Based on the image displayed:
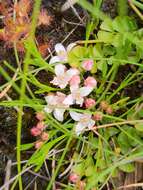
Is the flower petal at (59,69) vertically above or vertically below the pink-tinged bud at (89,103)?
above

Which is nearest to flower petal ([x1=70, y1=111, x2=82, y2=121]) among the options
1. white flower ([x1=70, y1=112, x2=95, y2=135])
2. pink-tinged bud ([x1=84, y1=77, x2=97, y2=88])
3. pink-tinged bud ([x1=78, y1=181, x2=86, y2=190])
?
white flower ([x1=70, y1=112, x2=95, y2=135])

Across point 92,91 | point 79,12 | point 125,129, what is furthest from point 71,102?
point 79,12

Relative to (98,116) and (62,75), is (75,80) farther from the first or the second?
(98,116)

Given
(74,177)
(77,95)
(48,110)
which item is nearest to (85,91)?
(77,95)

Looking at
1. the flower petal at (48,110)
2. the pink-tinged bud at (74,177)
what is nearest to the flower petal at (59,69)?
the flower petal at (48,110)

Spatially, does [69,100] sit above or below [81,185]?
above

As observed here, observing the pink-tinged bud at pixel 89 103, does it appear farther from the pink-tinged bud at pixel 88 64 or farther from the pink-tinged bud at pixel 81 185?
the pink-tinged bud at pixel 81 185

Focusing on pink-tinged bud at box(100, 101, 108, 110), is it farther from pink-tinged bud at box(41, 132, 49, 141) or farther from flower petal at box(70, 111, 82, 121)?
pink-tinged bud at box(41, 132, 49, 141)

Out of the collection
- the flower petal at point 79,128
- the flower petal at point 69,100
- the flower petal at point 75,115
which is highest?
the flower petal at point 69,100
